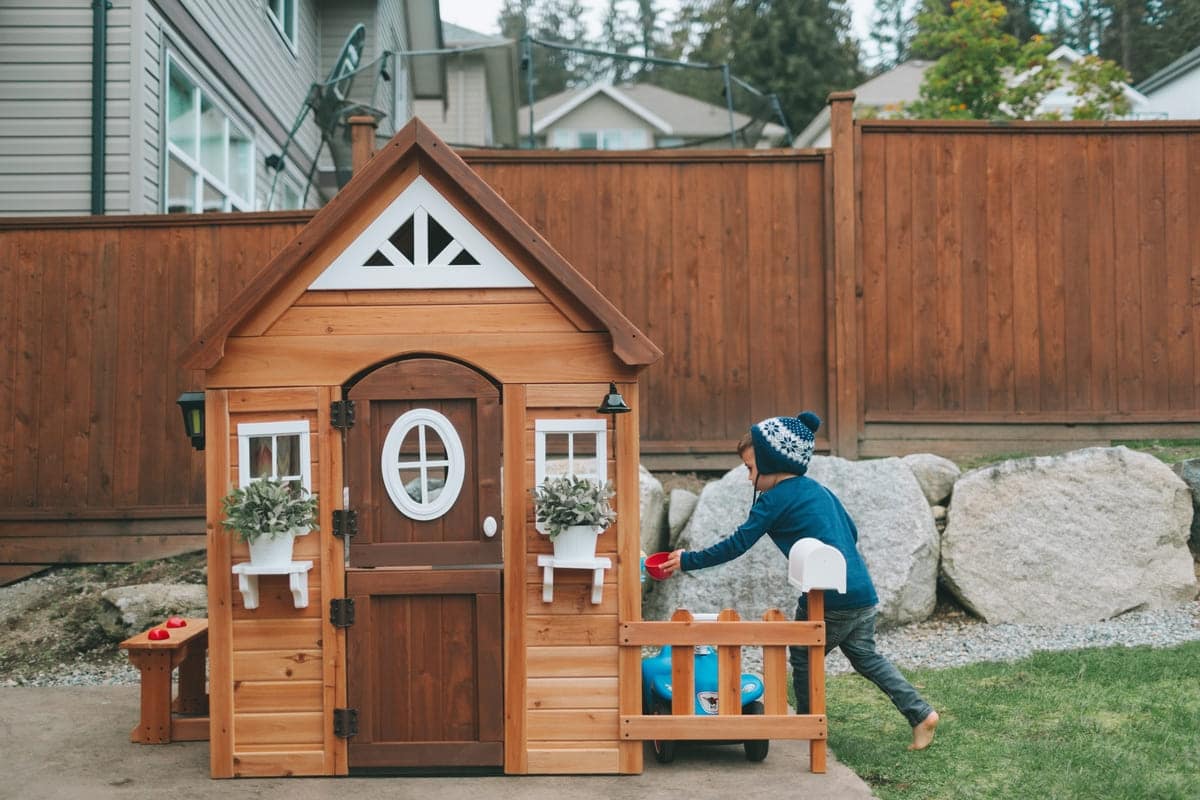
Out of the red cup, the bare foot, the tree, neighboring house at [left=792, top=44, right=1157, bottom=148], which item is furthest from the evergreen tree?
the bare foot

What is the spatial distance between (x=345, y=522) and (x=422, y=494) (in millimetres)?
349

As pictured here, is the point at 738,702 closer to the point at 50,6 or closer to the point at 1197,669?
the point at 1197,669

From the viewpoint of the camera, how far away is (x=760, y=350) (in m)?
8.13

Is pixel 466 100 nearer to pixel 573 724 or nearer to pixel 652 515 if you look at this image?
pixel 652 515

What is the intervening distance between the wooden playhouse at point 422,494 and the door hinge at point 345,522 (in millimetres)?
14

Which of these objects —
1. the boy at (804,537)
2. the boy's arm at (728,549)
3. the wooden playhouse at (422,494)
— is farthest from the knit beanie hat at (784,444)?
the wooden playhouse at (422,494)

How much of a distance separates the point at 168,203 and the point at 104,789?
6.57m

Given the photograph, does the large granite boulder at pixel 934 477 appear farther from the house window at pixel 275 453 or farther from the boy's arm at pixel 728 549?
the house window at pixel 275 453

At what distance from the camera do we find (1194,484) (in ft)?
24.0

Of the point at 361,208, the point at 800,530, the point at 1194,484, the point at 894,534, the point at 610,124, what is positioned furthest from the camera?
the point at 610,124

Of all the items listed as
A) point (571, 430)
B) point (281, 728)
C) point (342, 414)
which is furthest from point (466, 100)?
point (281, 728)

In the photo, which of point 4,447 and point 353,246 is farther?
point 4,447

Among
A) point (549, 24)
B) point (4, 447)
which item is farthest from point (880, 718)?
point (549, 24)

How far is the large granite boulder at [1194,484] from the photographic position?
7293 mm
